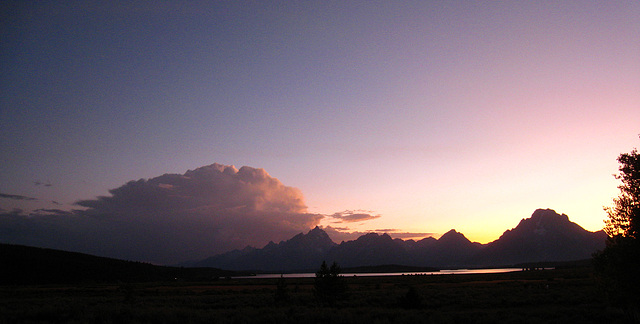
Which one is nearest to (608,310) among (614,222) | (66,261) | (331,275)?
(614,222)

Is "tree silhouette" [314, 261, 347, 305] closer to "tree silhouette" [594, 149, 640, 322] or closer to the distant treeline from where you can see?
"tree silhouette" [594, 149, 640, 322]

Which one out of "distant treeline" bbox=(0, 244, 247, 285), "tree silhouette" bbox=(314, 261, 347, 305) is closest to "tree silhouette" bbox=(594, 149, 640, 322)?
"tree silhouette" bbox=(314, 261, 347, 305)

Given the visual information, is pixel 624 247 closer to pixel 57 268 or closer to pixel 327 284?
pixel 327 284

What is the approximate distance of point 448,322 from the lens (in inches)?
766

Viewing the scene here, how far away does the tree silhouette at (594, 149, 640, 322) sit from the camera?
1453 cm

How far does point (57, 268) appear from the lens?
114938 mm

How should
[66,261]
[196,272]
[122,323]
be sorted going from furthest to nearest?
[196,272]
[66,261]
[122,323]

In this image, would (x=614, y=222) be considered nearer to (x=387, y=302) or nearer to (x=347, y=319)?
(x=347, y=319)

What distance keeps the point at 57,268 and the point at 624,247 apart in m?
144

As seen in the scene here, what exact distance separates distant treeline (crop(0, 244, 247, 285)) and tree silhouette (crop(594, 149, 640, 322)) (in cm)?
Answer: 11377

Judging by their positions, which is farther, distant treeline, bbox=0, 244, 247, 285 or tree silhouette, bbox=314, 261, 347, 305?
distant treeline, bbox=0, 244, 247, 285

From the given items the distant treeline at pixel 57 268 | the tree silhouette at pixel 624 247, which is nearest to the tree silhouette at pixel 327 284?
the tree silhouette at pixel 624 247

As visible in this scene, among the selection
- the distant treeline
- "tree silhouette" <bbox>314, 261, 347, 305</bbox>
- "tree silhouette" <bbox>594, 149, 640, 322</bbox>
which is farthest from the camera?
the distant treeline

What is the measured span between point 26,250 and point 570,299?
158 m
